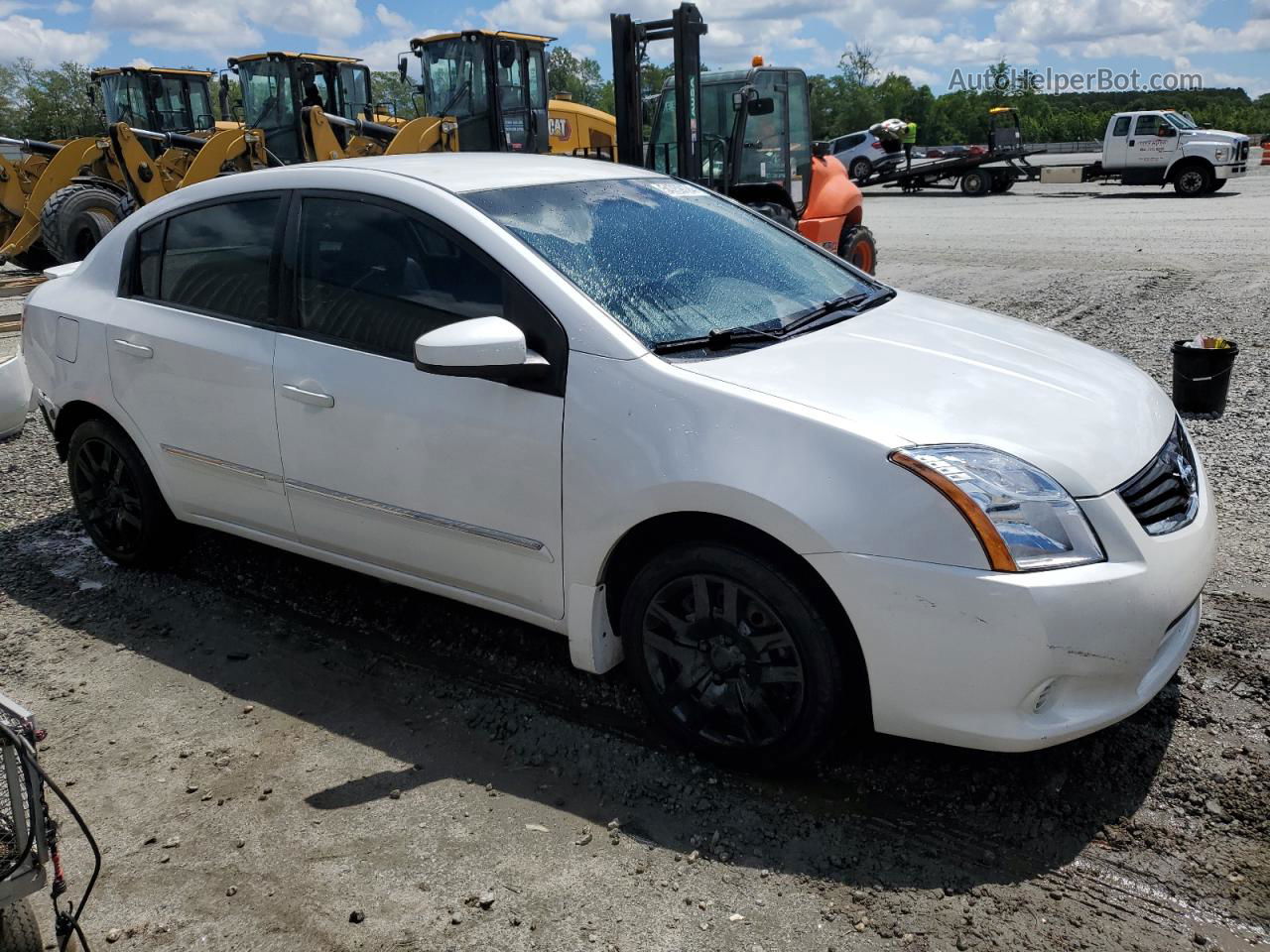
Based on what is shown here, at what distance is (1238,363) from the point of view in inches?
311

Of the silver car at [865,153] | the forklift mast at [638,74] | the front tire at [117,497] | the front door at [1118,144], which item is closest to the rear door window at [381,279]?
the front tire at [117,497]

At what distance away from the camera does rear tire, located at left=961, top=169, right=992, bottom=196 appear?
2723cm

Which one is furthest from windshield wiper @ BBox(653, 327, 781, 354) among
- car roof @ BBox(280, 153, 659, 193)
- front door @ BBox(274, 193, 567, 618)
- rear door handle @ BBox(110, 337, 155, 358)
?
rear door handle @ BBox(110, 337, 155, 358)

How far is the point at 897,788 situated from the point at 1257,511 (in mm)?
2856

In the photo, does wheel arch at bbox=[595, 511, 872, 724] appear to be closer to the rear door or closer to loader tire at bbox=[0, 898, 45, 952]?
the rear door

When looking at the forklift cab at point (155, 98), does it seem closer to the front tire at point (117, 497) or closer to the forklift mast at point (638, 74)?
the forklift mast at point (638, 74)

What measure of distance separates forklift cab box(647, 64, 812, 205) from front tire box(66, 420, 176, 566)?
8.12 m

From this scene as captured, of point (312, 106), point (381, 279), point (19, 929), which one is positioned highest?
point (312, 106)

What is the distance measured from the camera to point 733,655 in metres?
3.08

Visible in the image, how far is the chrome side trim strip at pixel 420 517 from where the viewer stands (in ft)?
11.0

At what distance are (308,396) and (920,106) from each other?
2802 inches

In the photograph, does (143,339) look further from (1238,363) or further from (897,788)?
(1238,363)

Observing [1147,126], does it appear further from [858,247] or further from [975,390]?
[975,390]

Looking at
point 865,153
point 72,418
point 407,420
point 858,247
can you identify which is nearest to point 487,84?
point 858,247
